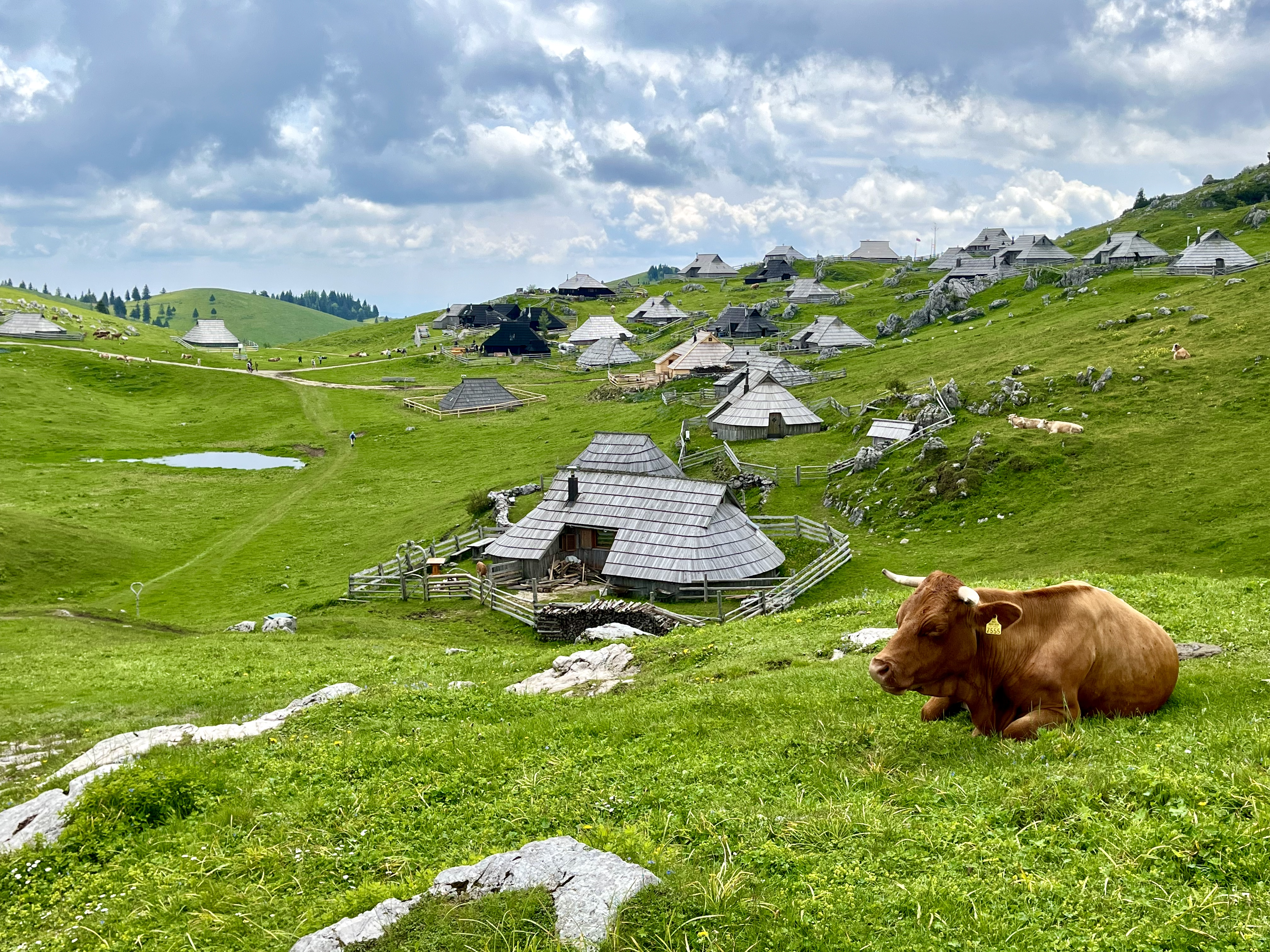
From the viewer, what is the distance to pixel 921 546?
3578 centimetres

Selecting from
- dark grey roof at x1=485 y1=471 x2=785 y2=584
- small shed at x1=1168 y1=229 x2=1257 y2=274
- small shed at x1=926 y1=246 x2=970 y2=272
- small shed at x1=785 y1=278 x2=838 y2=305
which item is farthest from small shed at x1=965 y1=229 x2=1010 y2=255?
dark grey roof at x1=485 y1=471 x2=785 y2=584

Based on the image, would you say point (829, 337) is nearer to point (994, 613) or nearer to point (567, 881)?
point (994, 613)

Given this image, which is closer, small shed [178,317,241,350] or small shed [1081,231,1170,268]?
small shed [1081,231,1170,268]

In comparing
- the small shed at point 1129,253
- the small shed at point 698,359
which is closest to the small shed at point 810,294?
the small shed at point 1129,253

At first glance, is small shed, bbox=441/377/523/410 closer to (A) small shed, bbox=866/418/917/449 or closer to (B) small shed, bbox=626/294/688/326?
(A) small shed, bbox=866/418/917/449

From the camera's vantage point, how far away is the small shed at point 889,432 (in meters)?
48.2

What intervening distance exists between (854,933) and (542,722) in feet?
23.3

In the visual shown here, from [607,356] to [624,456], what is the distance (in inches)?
2580

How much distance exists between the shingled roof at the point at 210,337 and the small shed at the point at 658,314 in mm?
65424

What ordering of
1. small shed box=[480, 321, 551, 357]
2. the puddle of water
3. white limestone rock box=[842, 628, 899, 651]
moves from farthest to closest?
1. small shed box=[480, 321, 551, 357]
2. the puddle of water
3. white limestone rock box=[842, 628, 899, 651]

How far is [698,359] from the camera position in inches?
3531

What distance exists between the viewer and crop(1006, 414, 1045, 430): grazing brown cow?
43812mm

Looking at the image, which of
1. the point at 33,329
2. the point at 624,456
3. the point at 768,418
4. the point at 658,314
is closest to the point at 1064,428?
the point at 768,418

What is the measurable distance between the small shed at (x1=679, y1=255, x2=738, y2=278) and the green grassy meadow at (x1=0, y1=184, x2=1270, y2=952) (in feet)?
458
